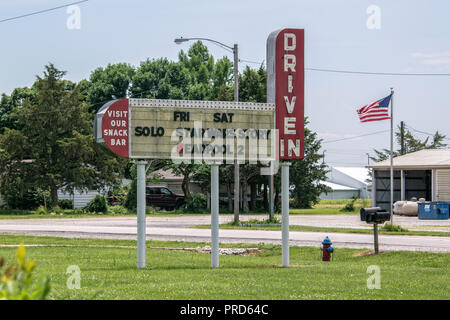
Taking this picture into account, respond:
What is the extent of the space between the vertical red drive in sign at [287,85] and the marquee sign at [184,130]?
16.0 inches

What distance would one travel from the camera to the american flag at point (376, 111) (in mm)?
33281

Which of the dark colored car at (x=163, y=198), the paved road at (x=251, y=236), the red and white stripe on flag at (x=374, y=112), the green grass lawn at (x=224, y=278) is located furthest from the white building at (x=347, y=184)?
the green grass lawn at (x=224, y=278)

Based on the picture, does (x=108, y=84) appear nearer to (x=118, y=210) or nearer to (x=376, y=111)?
(x=118, y=210)

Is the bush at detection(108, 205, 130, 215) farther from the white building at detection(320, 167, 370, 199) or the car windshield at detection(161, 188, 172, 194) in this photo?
the white building at detection(320, 167, 370, 199)

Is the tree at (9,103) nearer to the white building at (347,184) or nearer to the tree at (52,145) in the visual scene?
the tree at (52,145)

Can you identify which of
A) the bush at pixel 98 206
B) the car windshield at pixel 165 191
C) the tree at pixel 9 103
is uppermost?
the tree at pixel 9 103

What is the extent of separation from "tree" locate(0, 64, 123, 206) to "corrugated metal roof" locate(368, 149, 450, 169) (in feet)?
64.6

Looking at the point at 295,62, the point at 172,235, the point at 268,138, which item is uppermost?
the point at 295,62

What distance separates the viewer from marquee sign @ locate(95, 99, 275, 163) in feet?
49.1

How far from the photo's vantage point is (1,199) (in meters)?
54.4

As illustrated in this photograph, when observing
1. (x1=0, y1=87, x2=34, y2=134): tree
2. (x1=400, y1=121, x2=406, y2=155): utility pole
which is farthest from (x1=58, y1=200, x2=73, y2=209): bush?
(x1=400, y1=121, x2=406, y2=155): utility pole
